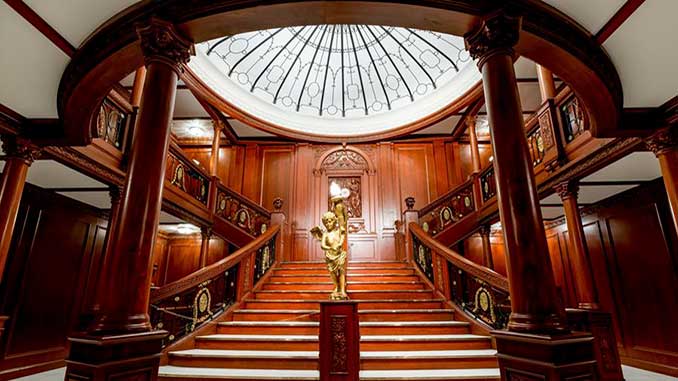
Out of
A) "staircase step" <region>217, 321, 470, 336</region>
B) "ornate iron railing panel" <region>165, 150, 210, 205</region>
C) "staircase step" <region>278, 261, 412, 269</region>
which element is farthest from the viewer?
"staircase step" <region>278, 261, 412, 269</region>

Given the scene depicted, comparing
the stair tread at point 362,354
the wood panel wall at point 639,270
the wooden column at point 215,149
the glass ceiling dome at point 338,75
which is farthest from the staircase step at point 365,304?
the glass ceiling dome at point 338,75

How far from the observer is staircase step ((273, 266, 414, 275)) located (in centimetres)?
616

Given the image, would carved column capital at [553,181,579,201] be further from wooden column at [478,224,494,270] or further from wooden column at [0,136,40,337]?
wooden column at [0,136,40,337]

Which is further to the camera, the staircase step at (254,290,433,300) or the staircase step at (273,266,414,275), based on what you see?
the staircase step at (273,266,414,275)

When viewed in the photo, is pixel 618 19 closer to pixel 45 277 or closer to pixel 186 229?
pixel 45 277

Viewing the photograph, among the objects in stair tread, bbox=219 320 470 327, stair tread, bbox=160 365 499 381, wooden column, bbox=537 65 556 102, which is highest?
wooden column, bbox=537 65 556 102

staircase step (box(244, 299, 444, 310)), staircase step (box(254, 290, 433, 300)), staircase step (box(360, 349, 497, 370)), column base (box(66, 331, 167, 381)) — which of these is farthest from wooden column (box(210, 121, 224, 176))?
column base (box(66, 331, 167, 381))

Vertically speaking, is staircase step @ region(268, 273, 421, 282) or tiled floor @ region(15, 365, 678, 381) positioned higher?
staircase step @ region(268, 273, 421, 282)

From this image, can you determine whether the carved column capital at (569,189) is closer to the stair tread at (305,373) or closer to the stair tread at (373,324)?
the stair tread at (373,324)

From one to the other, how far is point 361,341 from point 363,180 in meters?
6.00

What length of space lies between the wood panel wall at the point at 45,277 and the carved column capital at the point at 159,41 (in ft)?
15.1

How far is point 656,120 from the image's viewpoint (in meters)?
3.62

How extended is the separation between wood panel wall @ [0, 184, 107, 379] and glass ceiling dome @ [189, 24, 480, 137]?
Result: 363cm

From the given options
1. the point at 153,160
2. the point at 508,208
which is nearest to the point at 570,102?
the point at 508,208
